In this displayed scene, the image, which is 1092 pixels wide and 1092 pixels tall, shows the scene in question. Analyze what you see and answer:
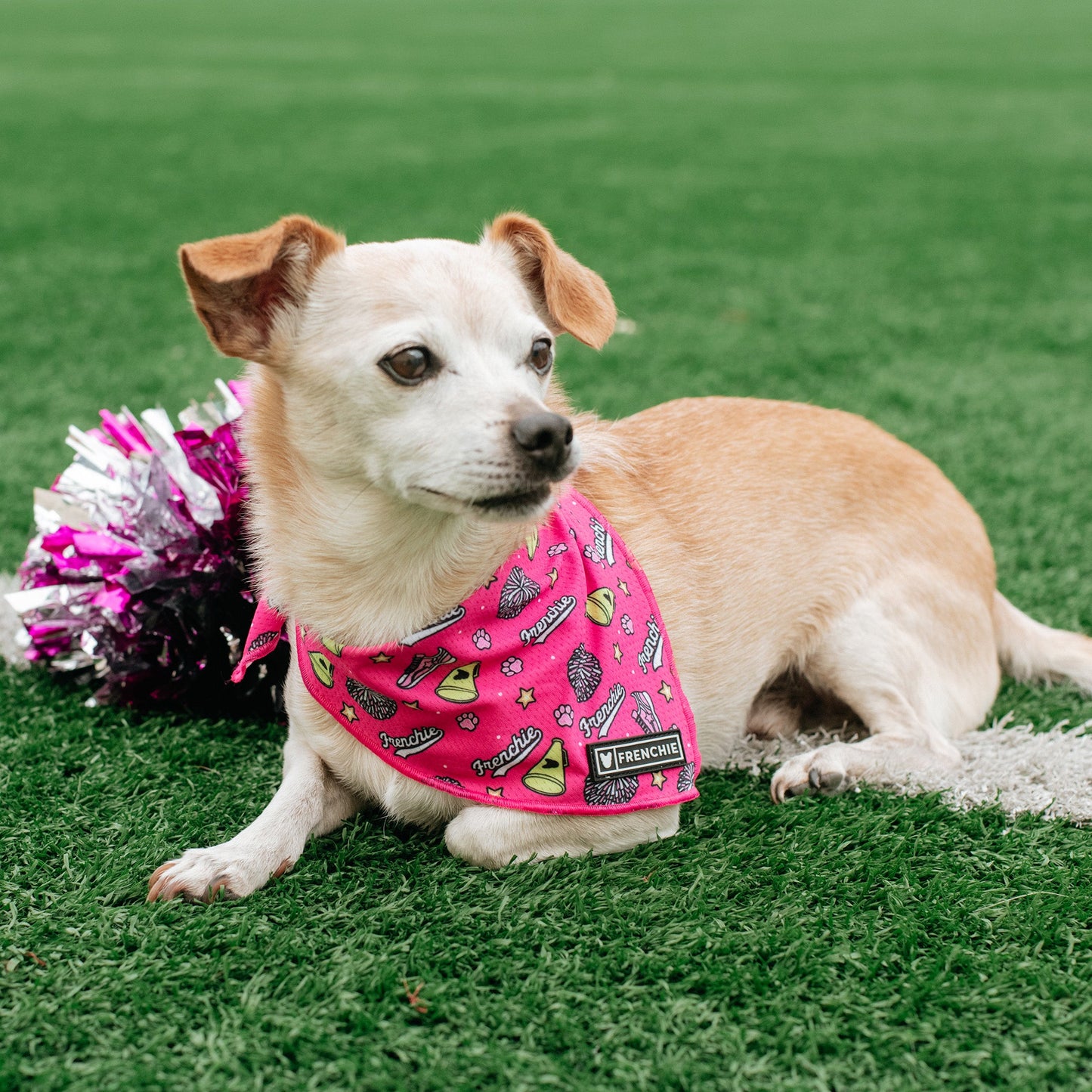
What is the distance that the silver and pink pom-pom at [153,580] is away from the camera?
8.95ft

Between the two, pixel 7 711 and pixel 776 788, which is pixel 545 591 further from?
pixel 7 711

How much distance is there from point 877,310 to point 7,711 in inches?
200

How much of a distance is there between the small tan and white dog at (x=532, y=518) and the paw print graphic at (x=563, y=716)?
18 cm

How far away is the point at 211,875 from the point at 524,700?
63 centimetres

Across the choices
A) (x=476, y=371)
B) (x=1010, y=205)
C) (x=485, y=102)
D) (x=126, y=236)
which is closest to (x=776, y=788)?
(x=476, y=371)

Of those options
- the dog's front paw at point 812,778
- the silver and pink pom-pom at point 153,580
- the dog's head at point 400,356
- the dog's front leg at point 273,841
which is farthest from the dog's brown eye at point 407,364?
the dog's front paw at point 812,778

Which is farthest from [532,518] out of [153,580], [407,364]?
[153,580]

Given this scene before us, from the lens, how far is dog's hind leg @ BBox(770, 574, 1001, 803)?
2627 mm

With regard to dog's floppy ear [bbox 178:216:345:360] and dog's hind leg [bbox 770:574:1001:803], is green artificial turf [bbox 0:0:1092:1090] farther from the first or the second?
dog's floppy ear [bbox 178:216:345:360]

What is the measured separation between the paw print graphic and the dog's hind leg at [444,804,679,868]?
0.56 ft

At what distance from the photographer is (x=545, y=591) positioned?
2275 millimetres

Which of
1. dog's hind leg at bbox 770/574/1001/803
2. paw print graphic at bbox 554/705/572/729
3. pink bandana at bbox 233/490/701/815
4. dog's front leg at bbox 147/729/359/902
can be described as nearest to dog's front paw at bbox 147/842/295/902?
dog's front leg at bbox 147/729/359/902

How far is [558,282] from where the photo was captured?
7.72ft

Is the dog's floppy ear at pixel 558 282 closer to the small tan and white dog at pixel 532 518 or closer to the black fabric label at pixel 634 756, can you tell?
the small tan and white dog at pixel 532 518
